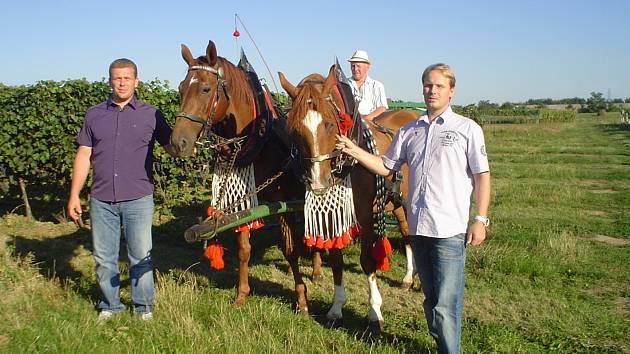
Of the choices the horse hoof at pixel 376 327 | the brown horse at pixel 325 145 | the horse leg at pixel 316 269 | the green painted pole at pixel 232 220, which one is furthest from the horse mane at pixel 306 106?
the horse leg at pixel 316 269

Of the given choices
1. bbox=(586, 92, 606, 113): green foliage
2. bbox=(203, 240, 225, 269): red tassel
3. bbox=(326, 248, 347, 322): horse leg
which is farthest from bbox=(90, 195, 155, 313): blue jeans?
bbox=(586, 92, 606, 113): green foliage

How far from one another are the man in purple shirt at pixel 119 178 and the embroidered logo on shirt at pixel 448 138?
2070 mm

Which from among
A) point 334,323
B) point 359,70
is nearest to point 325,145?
point 334,323

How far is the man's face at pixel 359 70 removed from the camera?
20.8ft

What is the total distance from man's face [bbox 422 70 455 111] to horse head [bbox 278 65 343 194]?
766 mm

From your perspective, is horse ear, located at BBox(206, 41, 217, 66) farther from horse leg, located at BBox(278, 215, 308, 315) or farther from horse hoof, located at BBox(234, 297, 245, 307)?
horse hoof, located at BBox(234, 297, 245, 307)

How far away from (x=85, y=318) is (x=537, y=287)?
4.24 meters

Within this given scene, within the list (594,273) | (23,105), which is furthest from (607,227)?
(23,105)

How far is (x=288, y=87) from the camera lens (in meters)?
3.74

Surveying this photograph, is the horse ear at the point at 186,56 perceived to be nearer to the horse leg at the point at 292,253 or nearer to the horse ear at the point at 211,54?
the horse ear at the point at 211,54

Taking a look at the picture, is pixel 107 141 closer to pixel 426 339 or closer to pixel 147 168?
pixel 147 168

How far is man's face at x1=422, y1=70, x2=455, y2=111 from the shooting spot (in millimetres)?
3045

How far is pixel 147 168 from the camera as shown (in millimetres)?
4164

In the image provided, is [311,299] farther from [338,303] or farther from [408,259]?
[408,259]
